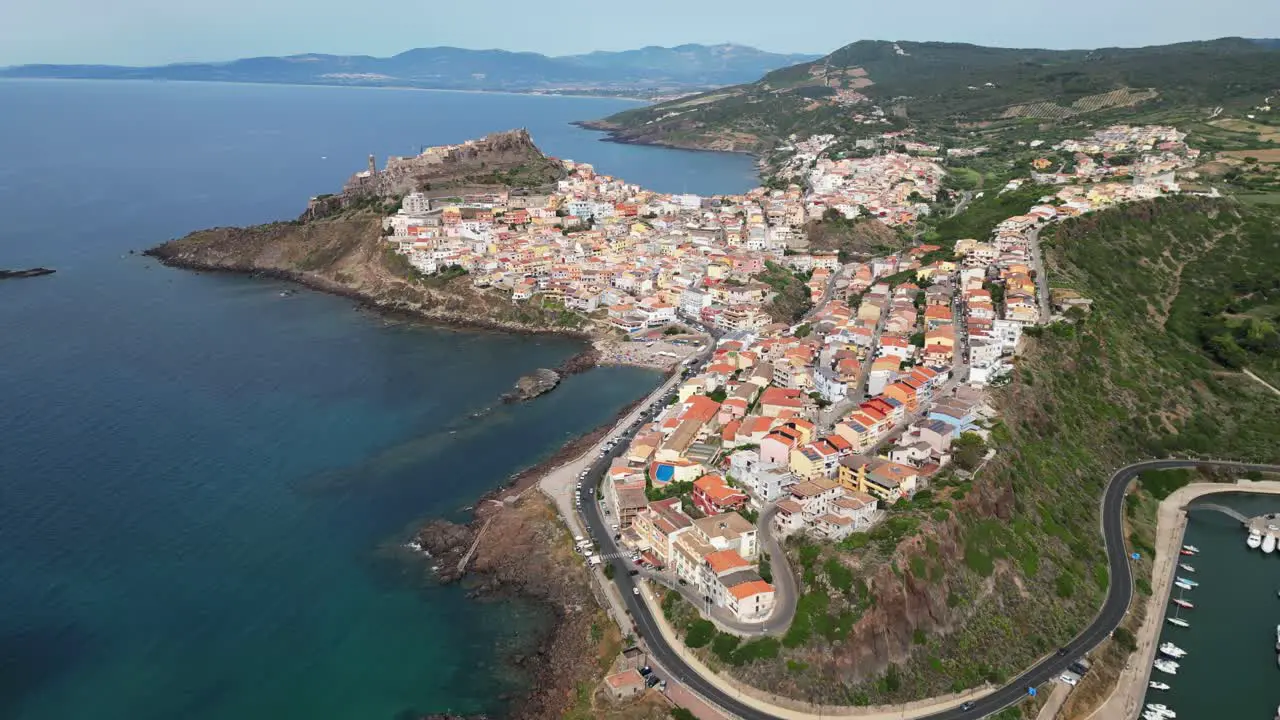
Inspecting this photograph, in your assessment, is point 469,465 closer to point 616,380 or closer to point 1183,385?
point 616,380

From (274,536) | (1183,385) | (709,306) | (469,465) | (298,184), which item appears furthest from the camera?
(298,184)

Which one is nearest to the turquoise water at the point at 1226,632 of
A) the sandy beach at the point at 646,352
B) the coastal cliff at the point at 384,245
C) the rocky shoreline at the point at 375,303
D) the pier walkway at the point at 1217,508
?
the pier walkway at the point at 1217,508

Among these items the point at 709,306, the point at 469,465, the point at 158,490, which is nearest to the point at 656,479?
the point at 469,465

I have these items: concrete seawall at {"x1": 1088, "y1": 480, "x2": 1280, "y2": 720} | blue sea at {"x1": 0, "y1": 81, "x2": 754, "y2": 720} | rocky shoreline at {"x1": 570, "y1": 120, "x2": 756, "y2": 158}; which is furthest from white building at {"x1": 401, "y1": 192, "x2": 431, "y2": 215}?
rocky shoreline at {"x1": 570, "y1": 120, "x2": 756, "y2": 158}

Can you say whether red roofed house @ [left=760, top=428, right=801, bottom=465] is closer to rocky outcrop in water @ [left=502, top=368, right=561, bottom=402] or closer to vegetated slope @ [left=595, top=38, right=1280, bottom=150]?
rocky outcrop in water @ [left=502, top=368, right=561, bottom=402]

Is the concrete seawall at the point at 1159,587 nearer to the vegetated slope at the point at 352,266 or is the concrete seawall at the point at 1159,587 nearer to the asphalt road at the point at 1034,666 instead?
the asphalt road at the point at 1034,666
